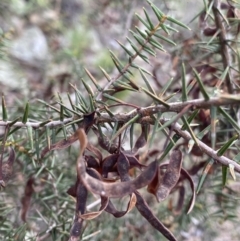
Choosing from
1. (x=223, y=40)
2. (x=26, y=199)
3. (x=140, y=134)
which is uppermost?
(x=223, y=40)

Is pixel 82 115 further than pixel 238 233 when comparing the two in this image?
No

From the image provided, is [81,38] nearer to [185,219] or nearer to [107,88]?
[185,219]

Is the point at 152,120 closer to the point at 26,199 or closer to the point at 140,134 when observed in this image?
the point at 140,134

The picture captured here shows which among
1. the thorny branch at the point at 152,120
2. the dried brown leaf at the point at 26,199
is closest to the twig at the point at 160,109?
the thorny branch at the point at 152,120

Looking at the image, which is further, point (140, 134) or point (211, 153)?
point (140, 134)

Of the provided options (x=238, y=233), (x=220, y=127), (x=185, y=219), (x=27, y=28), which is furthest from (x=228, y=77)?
(x=27, y=28)

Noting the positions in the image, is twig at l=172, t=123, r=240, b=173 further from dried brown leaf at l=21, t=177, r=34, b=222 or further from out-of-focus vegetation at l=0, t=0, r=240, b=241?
dried brown leaf at l=21, t=177, r=34, b=222

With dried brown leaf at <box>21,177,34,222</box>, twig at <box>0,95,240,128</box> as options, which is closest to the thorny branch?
twig at <box>0,95,240,128</box>

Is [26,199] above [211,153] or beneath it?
beneath

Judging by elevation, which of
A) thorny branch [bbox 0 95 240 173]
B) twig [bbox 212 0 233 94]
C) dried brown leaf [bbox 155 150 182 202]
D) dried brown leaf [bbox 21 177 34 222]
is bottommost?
dried brown leaf [bbox 21 177 34 222]

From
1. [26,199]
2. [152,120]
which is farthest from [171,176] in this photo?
[26,199]

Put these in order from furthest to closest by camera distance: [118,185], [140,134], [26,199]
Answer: [26,199] < [140,134] < [118,185]
